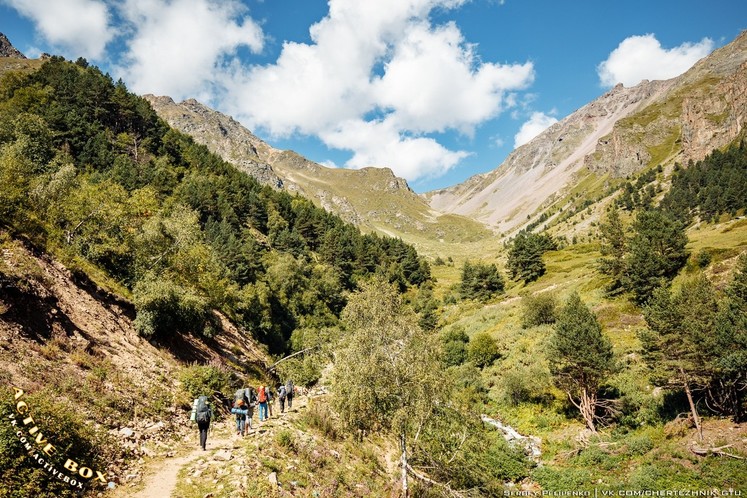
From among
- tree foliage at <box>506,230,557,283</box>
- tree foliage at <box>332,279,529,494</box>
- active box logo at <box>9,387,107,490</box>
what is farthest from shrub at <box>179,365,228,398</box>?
tree foliage at <box>506,230,557,283</box>

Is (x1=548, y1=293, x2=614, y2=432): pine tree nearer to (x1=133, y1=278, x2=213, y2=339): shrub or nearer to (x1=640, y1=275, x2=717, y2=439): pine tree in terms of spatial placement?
(x1=640, y1=275, x2=717, y2=439): pine tree

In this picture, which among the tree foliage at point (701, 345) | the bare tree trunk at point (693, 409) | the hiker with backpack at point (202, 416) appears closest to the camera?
the hiker with backpack at point (202, 416)

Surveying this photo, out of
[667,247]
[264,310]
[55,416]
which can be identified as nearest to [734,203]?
[667,247]

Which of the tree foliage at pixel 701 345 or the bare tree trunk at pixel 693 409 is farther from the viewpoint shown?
the bare tree trunk at pixel 693 409

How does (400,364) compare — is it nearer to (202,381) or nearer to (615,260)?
(202,381)

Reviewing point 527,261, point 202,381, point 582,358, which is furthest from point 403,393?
point 527,261

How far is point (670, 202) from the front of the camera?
6112 inches

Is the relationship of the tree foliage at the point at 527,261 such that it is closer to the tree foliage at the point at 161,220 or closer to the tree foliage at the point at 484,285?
the tree foliage at the point at 484,285

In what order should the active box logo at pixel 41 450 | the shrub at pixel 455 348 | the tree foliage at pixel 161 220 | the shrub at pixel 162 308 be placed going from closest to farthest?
the active box logo at pixel 41 450 → the shrub at pixel 162 308 → the tree foliage at pixel 161 220 → the shrub at pixel 455 348

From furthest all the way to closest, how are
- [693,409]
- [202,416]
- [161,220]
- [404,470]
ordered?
[161,220]
[693,409]
[404,470]
[202,416]

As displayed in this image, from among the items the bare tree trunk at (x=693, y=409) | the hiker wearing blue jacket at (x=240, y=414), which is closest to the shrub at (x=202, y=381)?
the hiker wearing blue jacket at (x=240, y=414)

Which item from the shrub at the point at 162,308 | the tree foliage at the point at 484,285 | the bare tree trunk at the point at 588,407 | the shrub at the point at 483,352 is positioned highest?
the shrub at the point at 162,308

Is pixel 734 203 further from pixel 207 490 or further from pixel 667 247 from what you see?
pixel 207 490

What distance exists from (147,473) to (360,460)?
1424 centimetres
